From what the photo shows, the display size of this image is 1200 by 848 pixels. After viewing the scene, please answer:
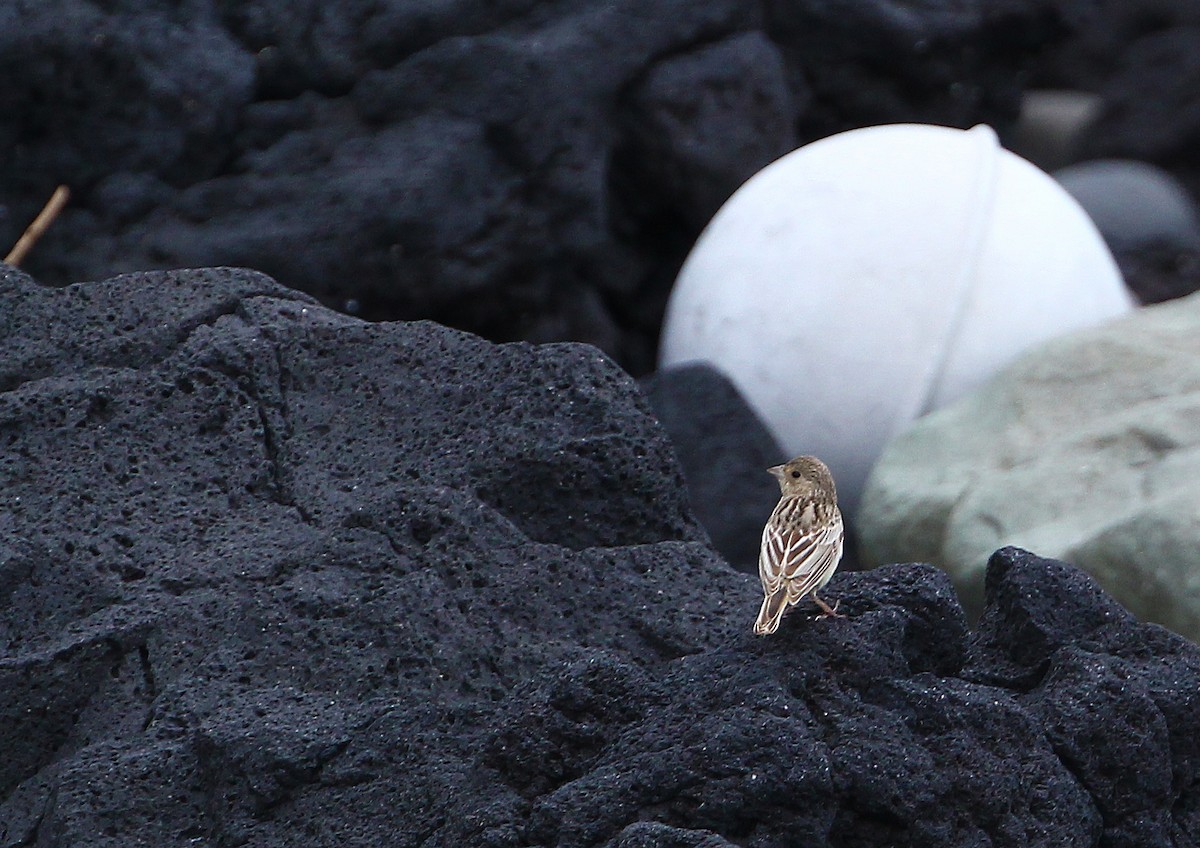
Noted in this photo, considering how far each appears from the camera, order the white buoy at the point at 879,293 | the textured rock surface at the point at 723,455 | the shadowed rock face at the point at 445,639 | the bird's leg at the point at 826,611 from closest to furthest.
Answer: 1. the shadowed rock face at the point at 445,639
2. the bird's leg at the point at 826,611
3. the textured rock surface at the point at 723,455
4. the white buoy at the point at 879,293

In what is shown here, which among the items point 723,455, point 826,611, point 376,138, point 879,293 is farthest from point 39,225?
point 826,611

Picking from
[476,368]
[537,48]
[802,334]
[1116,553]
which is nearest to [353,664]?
[476,368]

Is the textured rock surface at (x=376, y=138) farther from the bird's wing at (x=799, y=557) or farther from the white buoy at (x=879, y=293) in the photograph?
the bird's wing at (x=799, y=557)

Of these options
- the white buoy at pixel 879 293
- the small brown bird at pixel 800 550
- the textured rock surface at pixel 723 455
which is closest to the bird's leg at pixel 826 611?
the small brown bird at pixel 800 550

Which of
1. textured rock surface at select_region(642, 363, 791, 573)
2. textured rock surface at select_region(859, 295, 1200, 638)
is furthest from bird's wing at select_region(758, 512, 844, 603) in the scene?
textured rock surface at select_region(642, 363, 791, 573)

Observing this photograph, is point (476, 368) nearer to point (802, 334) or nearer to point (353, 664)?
point (353, 664)

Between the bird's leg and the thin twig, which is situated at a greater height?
the bird's leg

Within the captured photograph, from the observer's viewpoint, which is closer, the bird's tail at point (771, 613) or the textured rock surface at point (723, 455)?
the bird's tail at point (771, 613)

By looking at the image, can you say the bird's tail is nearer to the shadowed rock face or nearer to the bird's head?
the shadowed rock face

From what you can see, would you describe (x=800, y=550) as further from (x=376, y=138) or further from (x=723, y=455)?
(x=376, y=138)
